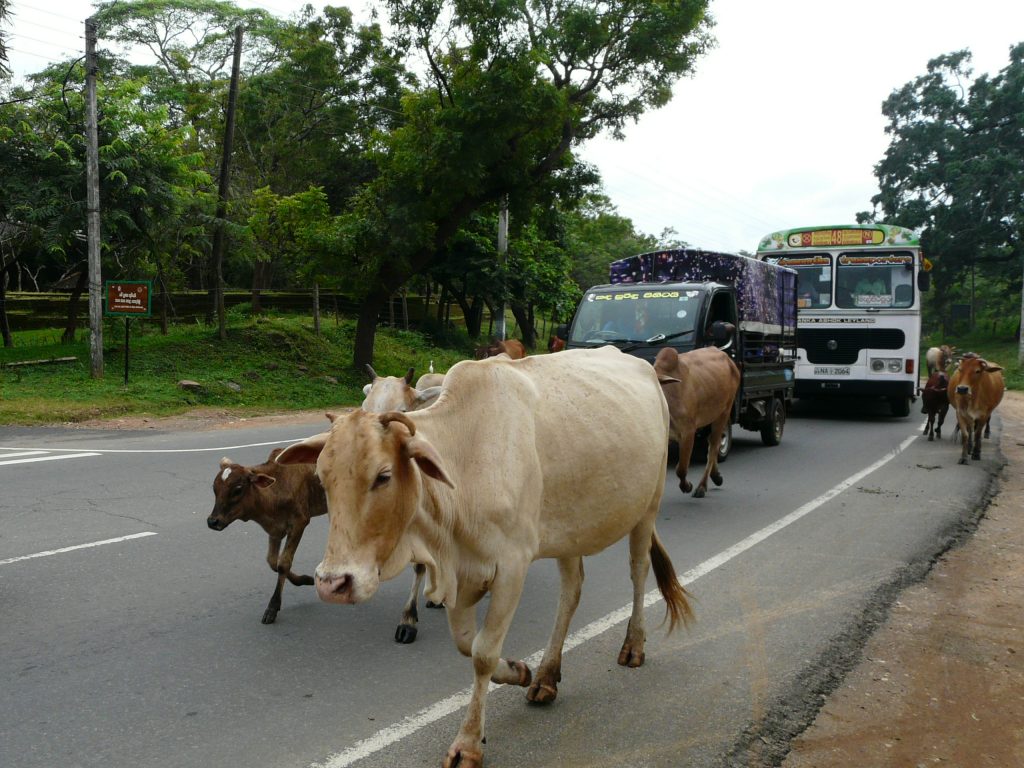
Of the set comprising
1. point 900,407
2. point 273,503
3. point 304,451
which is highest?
point 304,451

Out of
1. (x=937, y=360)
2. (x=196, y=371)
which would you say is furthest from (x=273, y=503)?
(x=196, y=371)

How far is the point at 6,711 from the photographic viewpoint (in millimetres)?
3967

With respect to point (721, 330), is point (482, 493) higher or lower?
lower

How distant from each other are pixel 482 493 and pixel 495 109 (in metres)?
16.3

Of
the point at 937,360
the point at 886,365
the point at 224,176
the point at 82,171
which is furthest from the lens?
the point at 224,176

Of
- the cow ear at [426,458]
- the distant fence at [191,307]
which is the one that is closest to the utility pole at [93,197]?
the distant fence at [191,307]

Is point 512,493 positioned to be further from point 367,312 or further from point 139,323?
point 139,323

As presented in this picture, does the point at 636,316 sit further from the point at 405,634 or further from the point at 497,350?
the point at 405,634

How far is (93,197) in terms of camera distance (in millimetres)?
17953

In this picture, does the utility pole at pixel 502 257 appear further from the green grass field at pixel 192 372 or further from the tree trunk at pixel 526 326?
the tree trunk at pixel 526 326

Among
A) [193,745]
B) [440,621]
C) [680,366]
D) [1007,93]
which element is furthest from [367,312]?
[1007,93]

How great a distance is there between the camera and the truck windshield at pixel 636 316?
36.4 ft

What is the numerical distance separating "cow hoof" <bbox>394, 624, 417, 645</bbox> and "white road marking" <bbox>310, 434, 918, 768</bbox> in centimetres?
72

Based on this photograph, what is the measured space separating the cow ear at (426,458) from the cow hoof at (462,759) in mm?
1138
